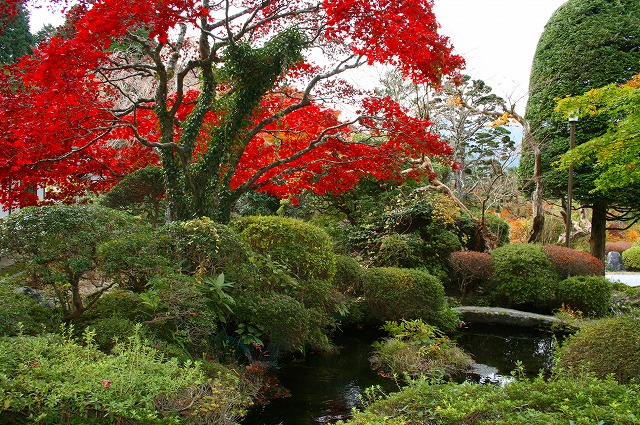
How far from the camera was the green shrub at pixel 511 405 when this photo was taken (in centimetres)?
297

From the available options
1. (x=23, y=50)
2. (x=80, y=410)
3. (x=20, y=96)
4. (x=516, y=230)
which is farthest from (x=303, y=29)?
(x=516, y=230)

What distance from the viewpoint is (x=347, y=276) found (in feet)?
28.5

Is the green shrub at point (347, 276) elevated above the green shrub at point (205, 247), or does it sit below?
below

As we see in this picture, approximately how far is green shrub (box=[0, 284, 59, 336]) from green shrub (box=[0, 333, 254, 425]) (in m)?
0.47

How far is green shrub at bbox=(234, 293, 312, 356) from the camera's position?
5.38 meters

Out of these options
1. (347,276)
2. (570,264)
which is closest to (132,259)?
(347,276)

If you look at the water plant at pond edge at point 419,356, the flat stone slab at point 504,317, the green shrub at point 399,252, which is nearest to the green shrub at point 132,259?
the water plant at pond edge at point 419,356

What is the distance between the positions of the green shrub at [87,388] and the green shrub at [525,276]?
27.1 ft

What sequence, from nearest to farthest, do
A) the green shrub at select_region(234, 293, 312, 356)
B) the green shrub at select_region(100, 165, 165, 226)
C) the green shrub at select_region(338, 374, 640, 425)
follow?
the green shrub at select_region(338, 374, 640, 425), the green shrub at select_region(234, 293, 312, 356), the green shrub at select_region(100, 165, 165, 226)

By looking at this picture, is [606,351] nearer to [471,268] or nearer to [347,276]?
[347,276]

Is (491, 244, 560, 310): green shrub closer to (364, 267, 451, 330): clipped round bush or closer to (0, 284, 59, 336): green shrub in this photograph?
(364, 267, 451, 330): clipped round bush

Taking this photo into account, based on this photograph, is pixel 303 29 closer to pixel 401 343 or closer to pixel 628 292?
pixel 401 343

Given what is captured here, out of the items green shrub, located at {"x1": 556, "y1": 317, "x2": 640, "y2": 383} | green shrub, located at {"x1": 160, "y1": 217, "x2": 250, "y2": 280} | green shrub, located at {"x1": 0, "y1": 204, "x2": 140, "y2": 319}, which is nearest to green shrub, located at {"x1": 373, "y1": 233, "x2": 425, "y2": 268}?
green shrub, located at {"x1": 556, "y1": 317, "x2": 640, "y2": 383}

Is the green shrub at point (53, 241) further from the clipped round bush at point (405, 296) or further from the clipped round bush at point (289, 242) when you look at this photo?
the clipped round bush at point (405, 296)
